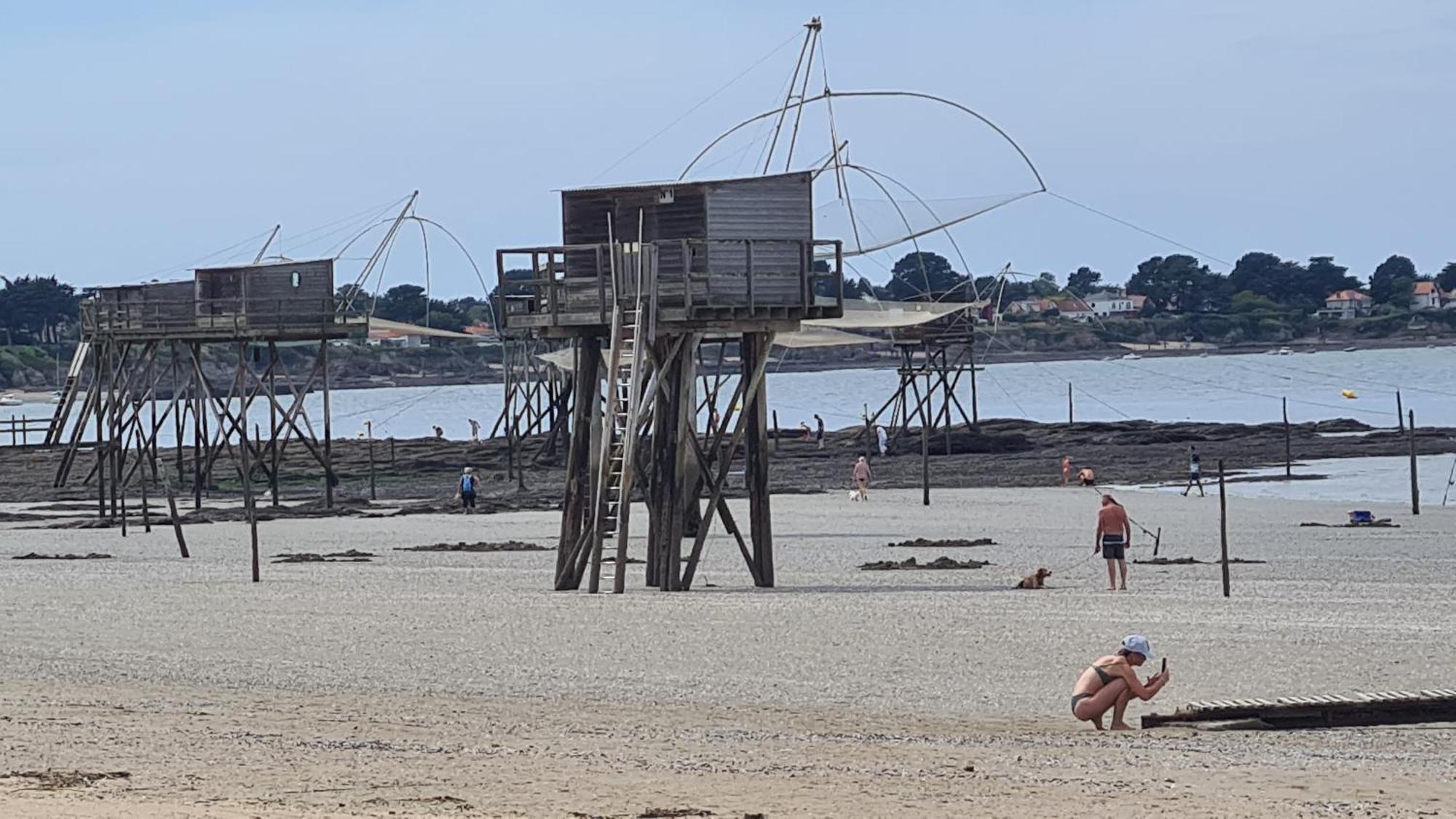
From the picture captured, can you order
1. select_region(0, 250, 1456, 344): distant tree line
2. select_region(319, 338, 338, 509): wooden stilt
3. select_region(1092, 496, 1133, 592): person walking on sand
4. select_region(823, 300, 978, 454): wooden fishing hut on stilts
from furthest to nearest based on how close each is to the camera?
select_region(0, 250, 1456, 344): distant tree line
select_region(823, 300, 978, 454): wooden fishing hut on stilts
select_region(319, 338, 338, 509): wooden stilt
select_region(1092, 496, 1133, 592): person walking on sand

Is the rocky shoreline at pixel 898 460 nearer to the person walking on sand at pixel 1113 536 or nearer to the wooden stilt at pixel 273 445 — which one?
the wooden stilt at pixel 273 445

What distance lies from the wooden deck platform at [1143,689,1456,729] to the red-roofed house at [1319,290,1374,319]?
165511mm

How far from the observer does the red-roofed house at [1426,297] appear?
7180 inches

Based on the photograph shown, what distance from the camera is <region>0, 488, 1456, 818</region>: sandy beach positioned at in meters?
12.0

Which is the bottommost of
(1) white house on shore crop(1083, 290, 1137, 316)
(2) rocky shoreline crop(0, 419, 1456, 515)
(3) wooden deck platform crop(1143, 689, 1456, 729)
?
(3) wooden deck platform crop(1143, 689, 1456, 729)

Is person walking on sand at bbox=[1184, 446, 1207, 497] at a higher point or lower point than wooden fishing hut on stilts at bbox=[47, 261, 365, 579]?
lower

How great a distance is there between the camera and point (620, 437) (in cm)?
2588

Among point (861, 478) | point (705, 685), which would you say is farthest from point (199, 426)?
point (705, 685)

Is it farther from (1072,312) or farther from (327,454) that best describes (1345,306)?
(327,454)

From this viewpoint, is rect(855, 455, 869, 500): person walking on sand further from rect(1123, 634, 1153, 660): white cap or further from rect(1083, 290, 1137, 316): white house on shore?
rect(1083, 290, 1137, 316): white house on shore

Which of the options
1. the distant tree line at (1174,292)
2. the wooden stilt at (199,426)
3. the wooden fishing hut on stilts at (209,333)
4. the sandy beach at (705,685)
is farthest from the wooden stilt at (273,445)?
the distant tree line at (1174,292)

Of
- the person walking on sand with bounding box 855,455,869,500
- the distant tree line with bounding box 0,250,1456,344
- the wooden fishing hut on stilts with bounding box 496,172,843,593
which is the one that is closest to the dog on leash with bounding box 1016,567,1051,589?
the wooden fishing hut on stilts with bounding box 496,172,843,593

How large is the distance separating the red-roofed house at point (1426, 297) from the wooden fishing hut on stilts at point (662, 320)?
16437 cm

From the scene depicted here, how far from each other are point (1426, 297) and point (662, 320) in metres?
172
